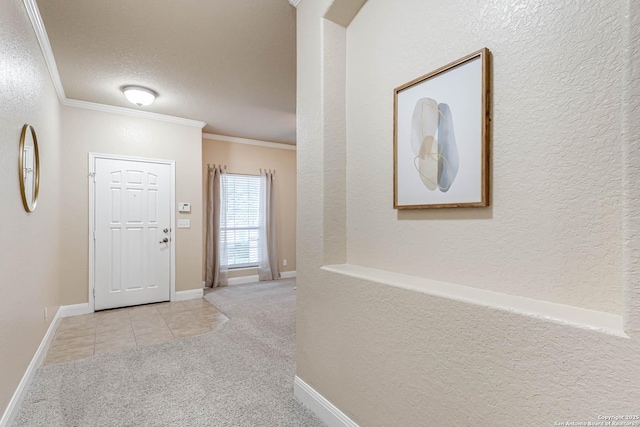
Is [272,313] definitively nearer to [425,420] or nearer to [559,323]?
[425,420]

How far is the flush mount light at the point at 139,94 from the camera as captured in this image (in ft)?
11.3

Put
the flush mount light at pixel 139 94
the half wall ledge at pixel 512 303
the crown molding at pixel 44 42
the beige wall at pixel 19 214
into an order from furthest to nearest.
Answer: the flush mount light at pixel 139 94 < the crown molding at pixel 44 42 < the beige wall at pixel 19 214 < the half wall ledge at pixel 512 303

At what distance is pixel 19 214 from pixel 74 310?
247 centimetres

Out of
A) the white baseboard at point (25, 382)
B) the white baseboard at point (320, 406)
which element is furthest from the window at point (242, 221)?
the white baseboard at point (320, 406)

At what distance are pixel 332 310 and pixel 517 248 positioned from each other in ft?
3.28

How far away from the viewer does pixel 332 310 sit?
1777 mm

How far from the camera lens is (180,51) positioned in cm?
274

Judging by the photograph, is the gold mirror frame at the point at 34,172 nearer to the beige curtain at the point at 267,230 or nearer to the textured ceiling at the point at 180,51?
the textured ceiling at the point at 180,51

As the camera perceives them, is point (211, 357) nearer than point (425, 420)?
No

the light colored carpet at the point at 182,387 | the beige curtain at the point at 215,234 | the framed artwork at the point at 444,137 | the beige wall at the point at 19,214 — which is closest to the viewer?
the framed artwork at the point at 444,137

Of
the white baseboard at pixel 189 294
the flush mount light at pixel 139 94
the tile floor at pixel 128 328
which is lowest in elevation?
the tile floor at pixel 128 328

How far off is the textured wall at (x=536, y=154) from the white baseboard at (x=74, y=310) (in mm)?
4160

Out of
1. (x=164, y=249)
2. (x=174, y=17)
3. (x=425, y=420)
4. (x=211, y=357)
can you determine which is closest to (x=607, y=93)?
(x=425, y=420)

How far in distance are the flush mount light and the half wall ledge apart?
10.7ft
